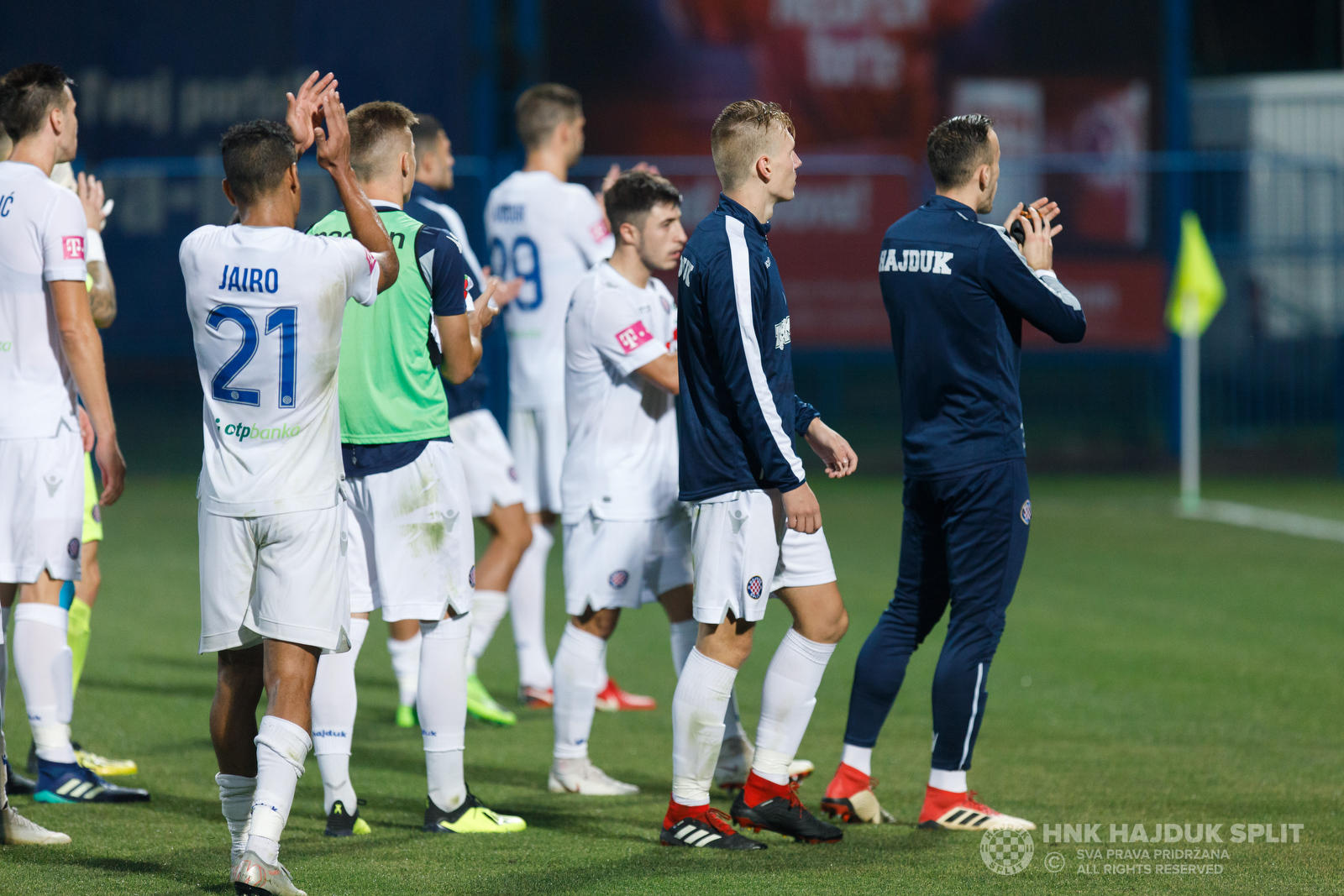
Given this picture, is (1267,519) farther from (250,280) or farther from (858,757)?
(250,280)

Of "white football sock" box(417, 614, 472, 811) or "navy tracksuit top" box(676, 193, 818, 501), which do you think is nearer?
"navy tracksuit top" box(676, 193, 818, 501)

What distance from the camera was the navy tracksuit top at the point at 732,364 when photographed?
14.5 feet

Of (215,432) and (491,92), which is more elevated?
(491,92)

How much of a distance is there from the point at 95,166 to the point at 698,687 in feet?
43.1

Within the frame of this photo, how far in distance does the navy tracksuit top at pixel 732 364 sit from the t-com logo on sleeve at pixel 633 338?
1.97 ft

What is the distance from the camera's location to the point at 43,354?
4.78m

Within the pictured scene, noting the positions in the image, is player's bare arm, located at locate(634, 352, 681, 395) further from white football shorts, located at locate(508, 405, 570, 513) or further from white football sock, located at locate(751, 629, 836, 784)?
white football shorts, located at locate(508, 405, 570, 513)

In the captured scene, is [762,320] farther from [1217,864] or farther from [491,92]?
[491,92]

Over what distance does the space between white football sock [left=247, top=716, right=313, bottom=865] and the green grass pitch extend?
268 mm

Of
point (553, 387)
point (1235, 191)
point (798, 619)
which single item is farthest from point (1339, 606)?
point (1235, 191)

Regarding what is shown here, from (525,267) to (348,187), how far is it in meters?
3.19

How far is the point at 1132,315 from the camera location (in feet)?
52.9

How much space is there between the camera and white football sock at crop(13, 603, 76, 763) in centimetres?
500

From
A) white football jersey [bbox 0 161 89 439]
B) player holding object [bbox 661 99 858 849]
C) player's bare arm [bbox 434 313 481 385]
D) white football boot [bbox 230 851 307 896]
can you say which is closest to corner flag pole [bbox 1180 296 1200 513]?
player holding object [bbox 661 99 858 849]
